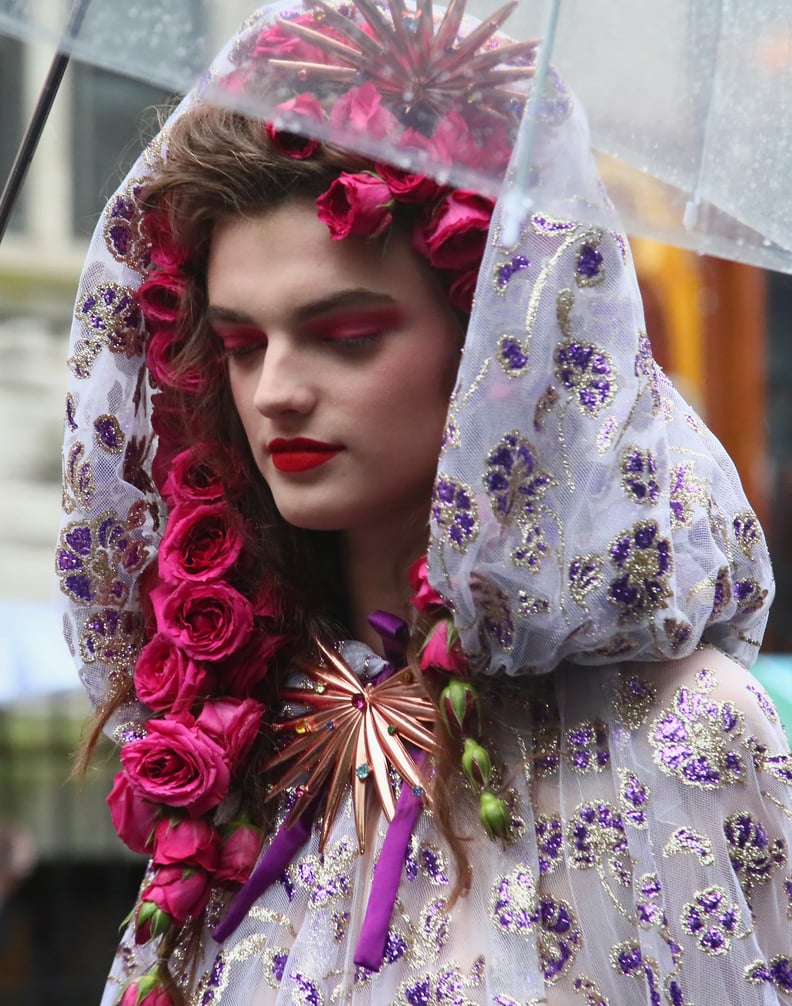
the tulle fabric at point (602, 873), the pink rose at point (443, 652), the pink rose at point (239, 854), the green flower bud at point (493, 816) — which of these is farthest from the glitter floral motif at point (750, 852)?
the pink rose at point (239, 854)

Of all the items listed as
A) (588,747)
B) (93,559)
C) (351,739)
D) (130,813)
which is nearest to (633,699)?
(588,747)

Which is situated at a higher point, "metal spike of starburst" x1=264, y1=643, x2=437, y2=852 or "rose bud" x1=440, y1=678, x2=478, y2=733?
"rose bud" x1=440, y1=678, x2=478, y2=733

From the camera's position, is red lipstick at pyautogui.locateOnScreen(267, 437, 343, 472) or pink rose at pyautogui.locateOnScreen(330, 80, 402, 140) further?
red lipstick at pyautogui.locateOnScreen(267, 437, 343, 472)

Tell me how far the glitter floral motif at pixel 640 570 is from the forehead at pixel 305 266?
0.42 meters

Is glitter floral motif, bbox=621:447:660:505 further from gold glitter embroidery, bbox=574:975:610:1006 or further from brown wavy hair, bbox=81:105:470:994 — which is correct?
gold glitter embroidery, bbox=574:975:610:1006

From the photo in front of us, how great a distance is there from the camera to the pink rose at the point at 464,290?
174 cm

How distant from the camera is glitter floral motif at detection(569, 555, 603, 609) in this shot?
61.2 inches

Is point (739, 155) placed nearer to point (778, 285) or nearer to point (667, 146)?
point (667, 146)

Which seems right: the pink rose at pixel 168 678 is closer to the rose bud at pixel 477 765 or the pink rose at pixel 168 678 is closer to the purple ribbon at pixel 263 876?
the purple ribbon at pixel 263 876

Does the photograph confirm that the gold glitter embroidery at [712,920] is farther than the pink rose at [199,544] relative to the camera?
No

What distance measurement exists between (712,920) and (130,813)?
31.5 inches

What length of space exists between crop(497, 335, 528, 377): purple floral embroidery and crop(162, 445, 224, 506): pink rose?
24.8 inches

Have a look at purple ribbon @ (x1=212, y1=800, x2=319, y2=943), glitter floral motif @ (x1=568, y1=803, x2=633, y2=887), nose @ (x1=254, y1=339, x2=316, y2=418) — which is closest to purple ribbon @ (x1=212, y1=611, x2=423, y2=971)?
purple ribbon @ (x1=212, y1=800, x2=319, y2=943)

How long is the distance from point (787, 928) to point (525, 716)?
0.39 metres
